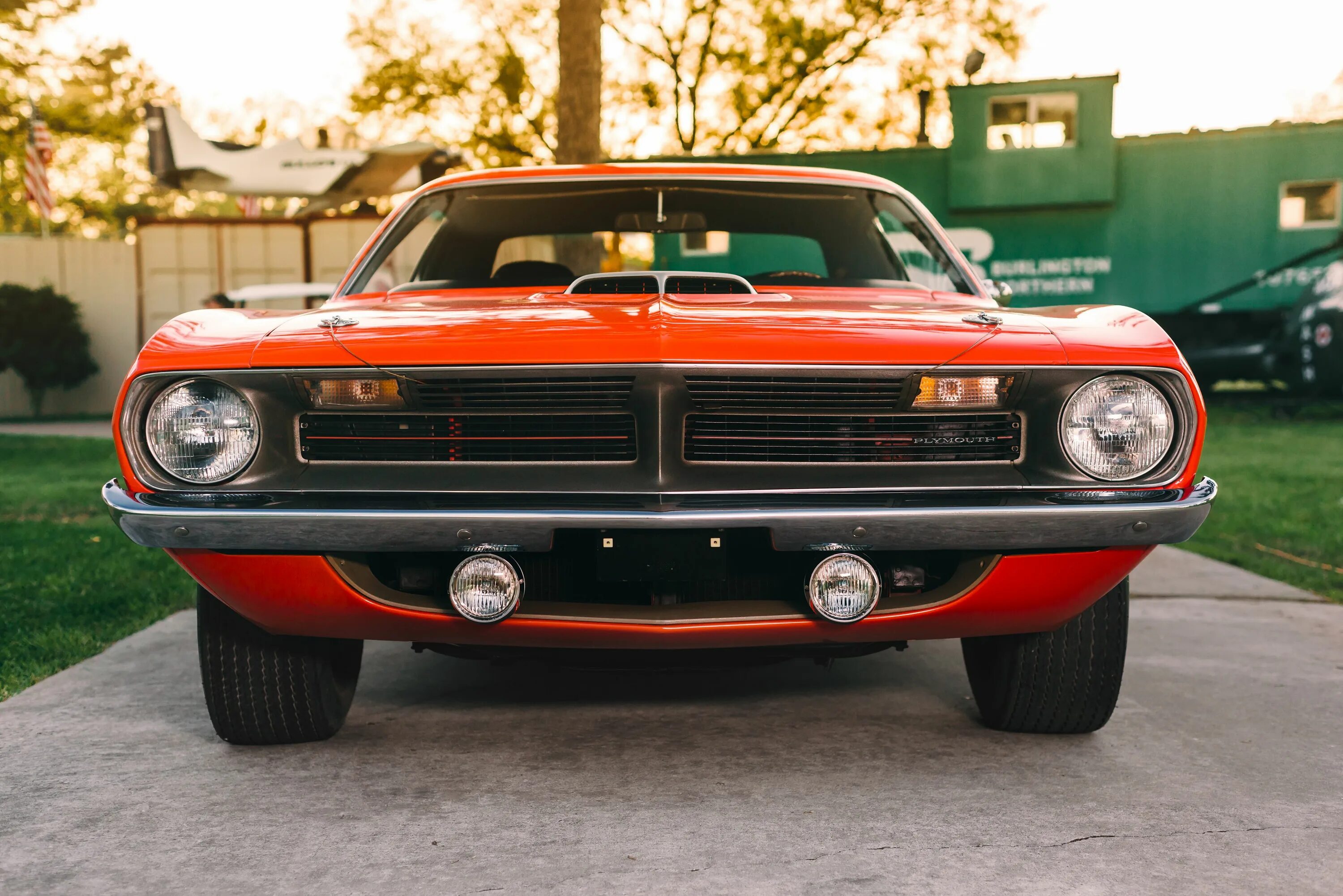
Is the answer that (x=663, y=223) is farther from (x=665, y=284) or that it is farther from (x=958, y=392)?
(x=958, y=392)

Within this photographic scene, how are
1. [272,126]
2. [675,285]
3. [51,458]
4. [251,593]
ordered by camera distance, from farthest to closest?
[272,126] → [51,458] → [675,285] → [251,593]

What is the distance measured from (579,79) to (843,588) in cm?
906

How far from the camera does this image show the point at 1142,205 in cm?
1491

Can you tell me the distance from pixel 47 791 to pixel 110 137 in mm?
24857

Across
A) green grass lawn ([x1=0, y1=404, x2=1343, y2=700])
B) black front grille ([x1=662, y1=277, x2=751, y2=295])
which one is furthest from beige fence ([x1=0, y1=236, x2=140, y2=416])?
black front grille ([x1=662, y1=277, x2=751, y2=295])

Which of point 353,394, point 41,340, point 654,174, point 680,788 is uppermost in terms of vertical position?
point 654,174

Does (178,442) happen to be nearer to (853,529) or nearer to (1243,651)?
(853,529)

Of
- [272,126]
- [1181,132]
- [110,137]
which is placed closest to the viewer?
[1181,132]

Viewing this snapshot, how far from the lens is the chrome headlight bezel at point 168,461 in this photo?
2.50 metres

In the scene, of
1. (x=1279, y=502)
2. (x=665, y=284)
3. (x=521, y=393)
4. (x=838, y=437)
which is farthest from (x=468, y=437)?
(x=1279, y=502)

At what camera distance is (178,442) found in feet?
8.27

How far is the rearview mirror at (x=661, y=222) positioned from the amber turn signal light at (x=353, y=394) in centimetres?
152

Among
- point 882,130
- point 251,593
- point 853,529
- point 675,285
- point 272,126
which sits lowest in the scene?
point 251,593

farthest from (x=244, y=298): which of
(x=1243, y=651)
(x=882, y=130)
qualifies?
(x=882, y=130)
